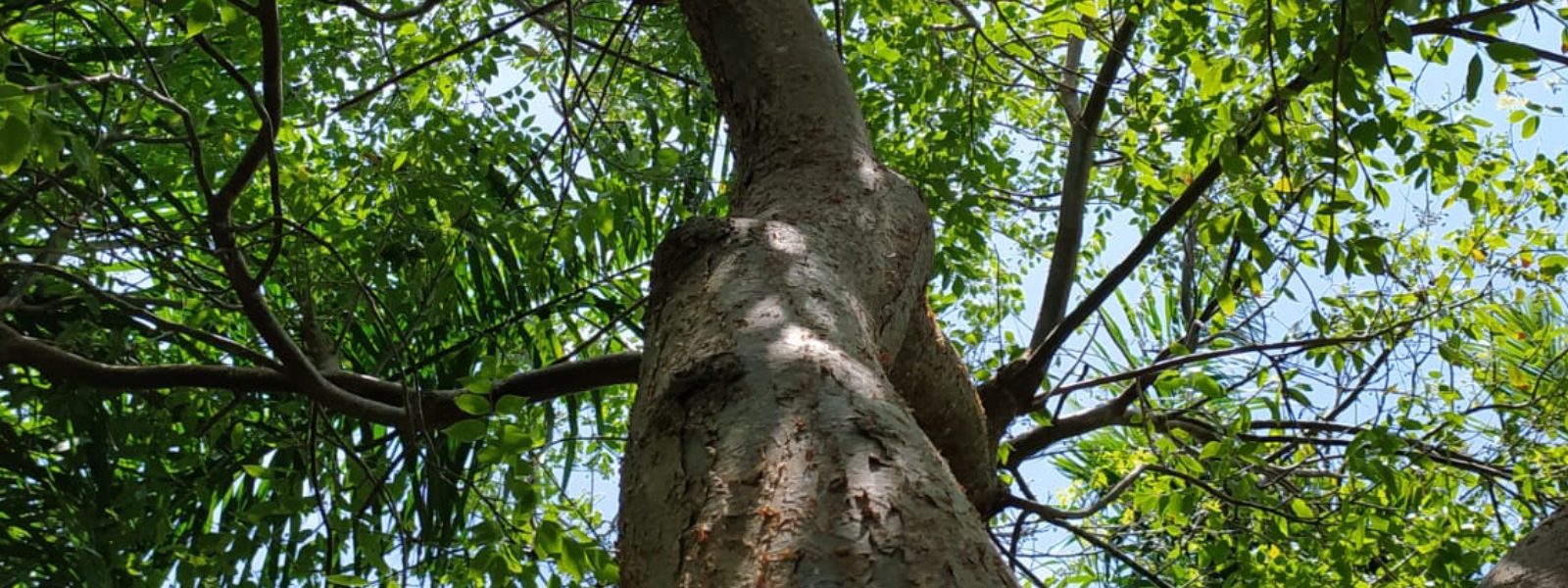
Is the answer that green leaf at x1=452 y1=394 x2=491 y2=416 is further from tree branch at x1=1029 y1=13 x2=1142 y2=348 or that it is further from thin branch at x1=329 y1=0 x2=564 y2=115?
tree branch at x1=1029 y1=13 x2=1142 y2=348

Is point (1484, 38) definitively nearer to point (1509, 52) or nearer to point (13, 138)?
point (1509, 52)

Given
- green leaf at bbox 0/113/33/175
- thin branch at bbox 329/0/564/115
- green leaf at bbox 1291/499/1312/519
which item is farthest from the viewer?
green leaf at bbox 1291/499/1312/519

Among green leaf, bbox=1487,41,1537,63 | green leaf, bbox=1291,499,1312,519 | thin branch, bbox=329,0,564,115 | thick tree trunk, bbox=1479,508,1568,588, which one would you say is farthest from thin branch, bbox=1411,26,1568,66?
thin branch, bbox=329,0,564,115

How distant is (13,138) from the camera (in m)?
1.51

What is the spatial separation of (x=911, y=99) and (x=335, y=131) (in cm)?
191

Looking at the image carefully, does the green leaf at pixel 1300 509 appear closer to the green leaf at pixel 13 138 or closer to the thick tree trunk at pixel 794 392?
the thick tree trunk at pixel 794 392

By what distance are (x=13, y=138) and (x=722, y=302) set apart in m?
0.93

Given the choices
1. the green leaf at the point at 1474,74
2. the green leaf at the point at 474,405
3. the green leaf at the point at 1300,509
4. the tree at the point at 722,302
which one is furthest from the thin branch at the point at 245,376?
the green leaf at the point at 1300,509

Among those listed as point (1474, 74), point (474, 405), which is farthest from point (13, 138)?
point (1474, 74)

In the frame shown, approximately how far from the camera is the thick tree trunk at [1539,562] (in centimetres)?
173

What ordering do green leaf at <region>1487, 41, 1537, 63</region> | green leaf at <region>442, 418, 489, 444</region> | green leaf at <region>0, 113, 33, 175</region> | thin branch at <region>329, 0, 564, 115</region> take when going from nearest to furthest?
green leaf at <region>0, 113, 33, 175</region> < green leaf at <region>442, 418, 489, 444</region> < green leaf at <region>1487, 41, 1537, 63</region> < thin branch at <region>329, 0, 564, 115</region>

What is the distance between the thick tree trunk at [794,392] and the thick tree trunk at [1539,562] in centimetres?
95

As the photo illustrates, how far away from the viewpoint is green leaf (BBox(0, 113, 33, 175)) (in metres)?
1.51

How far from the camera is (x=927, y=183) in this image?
138 inches
